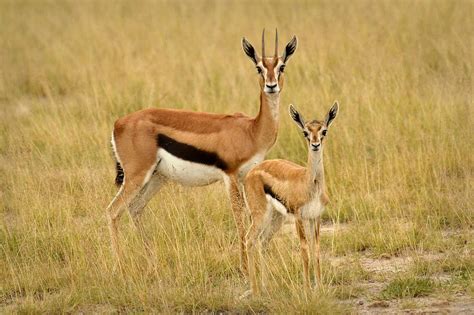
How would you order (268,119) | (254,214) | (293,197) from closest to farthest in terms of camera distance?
Result: (293,197)
(254,214)
(268,119)

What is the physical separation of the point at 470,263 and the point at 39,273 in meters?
2.96

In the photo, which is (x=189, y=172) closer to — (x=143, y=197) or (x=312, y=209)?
(x=143, y=197)

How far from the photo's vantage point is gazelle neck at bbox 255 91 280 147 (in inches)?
283

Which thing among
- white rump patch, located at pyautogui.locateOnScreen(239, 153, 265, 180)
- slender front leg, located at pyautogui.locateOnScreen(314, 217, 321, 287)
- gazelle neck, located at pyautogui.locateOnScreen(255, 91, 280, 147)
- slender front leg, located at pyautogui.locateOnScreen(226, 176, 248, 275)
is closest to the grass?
slender front leg, located at pyautogui.locateOnScreen(314, 217, 321, 287)

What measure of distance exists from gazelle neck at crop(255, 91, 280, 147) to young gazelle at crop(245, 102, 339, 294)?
792 mm

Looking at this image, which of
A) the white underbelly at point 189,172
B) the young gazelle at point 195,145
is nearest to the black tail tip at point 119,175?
the young gazelle at point 195,145

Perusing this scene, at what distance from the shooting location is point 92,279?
6512 mm

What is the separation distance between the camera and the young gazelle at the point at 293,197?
234 inches

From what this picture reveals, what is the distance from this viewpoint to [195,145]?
712cm

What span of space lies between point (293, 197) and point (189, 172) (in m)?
1.30

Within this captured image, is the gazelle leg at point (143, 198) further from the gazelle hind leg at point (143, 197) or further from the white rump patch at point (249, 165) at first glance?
the white rump patch at point (249, 165)

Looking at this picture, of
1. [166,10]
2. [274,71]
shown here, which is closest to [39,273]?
[274,71]

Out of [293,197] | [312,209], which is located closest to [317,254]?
[312,209]

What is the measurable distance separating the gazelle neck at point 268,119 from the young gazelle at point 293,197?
792mm
